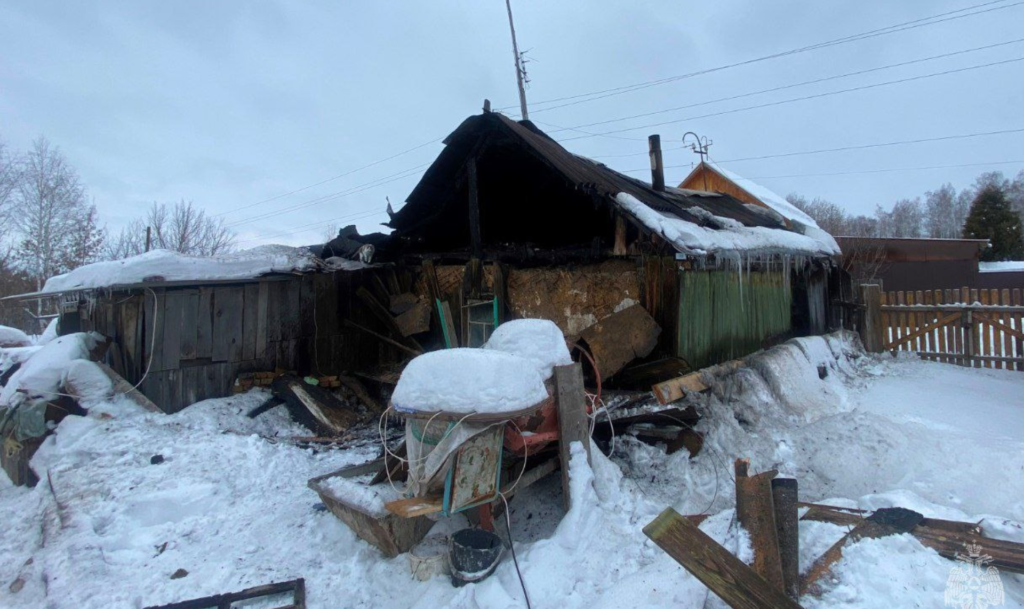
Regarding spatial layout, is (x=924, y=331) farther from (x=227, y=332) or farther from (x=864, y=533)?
(x=227, y=332)

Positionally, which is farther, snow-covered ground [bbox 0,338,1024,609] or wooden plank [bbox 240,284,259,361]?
wooden plank [bbox 240,284,259,361]

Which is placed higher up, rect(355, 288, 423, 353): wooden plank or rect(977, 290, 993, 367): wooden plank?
rect(355, 288, 423, 353): wooden plank

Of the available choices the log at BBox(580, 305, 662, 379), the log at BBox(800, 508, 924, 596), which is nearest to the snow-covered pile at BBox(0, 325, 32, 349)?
the log at BBox(580, 305, 662, 379)

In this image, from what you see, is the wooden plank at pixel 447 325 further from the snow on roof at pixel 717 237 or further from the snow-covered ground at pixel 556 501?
the snow on roof at pixel 717 237

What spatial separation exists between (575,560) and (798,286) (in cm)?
804

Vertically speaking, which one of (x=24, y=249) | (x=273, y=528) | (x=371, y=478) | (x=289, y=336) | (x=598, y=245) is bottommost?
(x=273, y=528)

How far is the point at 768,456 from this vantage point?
16.5ft

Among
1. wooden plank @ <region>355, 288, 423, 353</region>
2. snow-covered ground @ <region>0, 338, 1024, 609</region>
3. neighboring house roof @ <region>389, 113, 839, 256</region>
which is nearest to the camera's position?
snow-covered ground @ <region>0, 338, 1024, 609</region>

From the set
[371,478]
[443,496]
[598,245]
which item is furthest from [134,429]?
[598,245]

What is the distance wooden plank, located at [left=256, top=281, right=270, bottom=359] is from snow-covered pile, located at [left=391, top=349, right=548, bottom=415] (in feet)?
17.2

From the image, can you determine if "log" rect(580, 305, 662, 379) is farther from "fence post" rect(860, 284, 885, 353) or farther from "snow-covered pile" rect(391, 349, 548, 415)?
"fence post" rect(860, 284, 885, 353)

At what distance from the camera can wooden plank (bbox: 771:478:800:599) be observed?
2.60 m

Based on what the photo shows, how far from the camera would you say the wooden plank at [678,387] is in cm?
520

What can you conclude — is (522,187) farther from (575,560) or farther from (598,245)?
(575,560)
